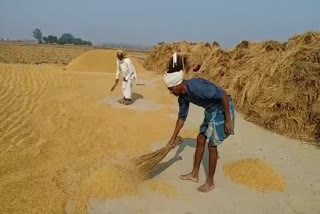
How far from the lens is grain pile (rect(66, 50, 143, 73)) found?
19.0 meters

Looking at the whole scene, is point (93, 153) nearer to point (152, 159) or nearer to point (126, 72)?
point (152, 159)

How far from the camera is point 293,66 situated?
7.51 m

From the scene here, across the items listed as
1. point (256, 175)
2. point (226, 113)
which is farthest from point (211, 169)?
point (256, 175)

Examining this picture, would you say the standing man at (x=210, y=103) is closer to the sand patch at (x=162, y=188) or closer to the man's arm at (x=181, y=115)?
the man's arm at (x=181, y=115)

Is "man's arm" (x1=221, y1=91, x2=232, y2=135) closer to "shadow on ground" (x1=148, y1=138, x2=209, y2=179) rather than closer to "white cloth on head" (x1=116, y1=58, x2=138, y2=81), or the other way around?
"shadow on ground" (x1=148, y1=138, x2=209, y2=179)

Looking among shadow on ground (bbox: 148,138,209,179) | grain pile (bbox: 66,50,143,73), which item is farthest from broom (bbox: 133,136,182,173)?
grain pile (bbox: 66,50,143,73)

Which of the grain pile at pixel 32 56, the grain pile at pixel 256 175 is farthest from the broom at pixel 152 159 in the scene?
the grain pile at pixel 32 56

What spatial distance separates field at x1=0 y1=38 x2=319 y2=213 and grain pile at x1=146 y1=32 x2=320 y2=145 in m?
0.54

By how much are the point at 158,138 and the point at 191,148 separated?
0.75 metres

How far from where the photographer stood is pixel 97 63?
64.2 ft

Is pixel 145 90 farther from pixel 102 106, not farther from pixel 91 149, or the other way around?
pixel 91 149

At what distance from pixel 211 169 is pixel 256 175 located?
891 mm

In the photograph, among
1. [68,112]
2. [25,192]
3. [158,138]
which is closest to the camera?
[25,192]

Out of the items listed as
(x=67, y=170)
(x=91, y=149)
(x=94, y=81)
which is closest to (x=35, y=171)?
(x=67, y=170)
